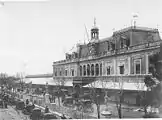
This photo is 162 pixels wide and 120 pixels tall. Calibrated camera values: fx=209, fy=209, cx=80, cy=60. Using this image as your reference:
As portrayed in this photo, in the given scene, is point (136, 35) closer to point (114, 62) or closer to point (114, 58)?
point (114, 58)

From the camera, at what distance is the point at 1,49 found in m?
16.0

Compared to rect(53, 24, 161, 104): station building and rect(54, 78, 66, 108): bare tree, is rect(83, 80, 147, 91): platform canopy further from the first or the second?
rect(54, 78, 66, 108): bare tree

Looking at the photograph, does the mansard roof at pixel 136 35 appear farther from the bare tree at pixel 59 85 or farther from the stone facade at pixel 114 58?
the bare tree at pixel 59 85

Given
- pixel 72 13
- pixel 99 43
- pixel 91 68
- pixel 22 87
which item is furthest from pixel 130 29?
pixel 22 87

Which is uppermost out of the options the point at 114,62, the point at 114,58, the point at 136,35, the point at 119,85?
the point at 136,35

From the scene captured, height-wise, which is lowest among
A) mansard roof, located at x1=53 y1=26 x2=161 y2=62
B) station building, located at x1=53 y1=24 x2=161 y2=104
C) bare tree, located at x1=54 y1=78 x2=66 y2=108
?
bare tree, located at x1=54 y1=78 x2=66 y2=108

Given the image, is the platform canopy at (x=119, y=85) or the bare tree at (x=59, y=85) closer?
the platform canopy at (x=119, y=85)

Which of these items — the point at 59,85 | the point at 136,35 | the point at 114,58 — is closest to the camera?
the point at 136,35

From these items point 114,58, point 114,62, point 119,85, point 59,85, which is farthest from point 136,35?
point 59,85

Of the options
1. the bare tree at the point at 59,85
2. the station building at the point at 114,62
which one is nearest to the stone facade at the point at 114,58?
the station building at the point at 114,62

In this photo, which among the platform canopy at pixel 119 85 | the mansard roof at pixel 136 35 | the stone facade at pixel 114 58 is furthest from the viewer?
the mansard roof at pixel 136 35

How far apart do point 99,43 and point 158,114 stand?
1569 cm

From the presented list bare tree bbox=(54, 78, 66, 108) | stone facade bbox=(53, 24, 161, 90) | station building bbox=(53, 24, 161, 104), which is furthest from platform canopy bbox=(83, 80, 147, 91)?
bare tree bbox=(54, 78, 66, 108)

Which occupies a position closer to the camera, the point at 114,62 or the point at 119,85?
the point at 119,85
